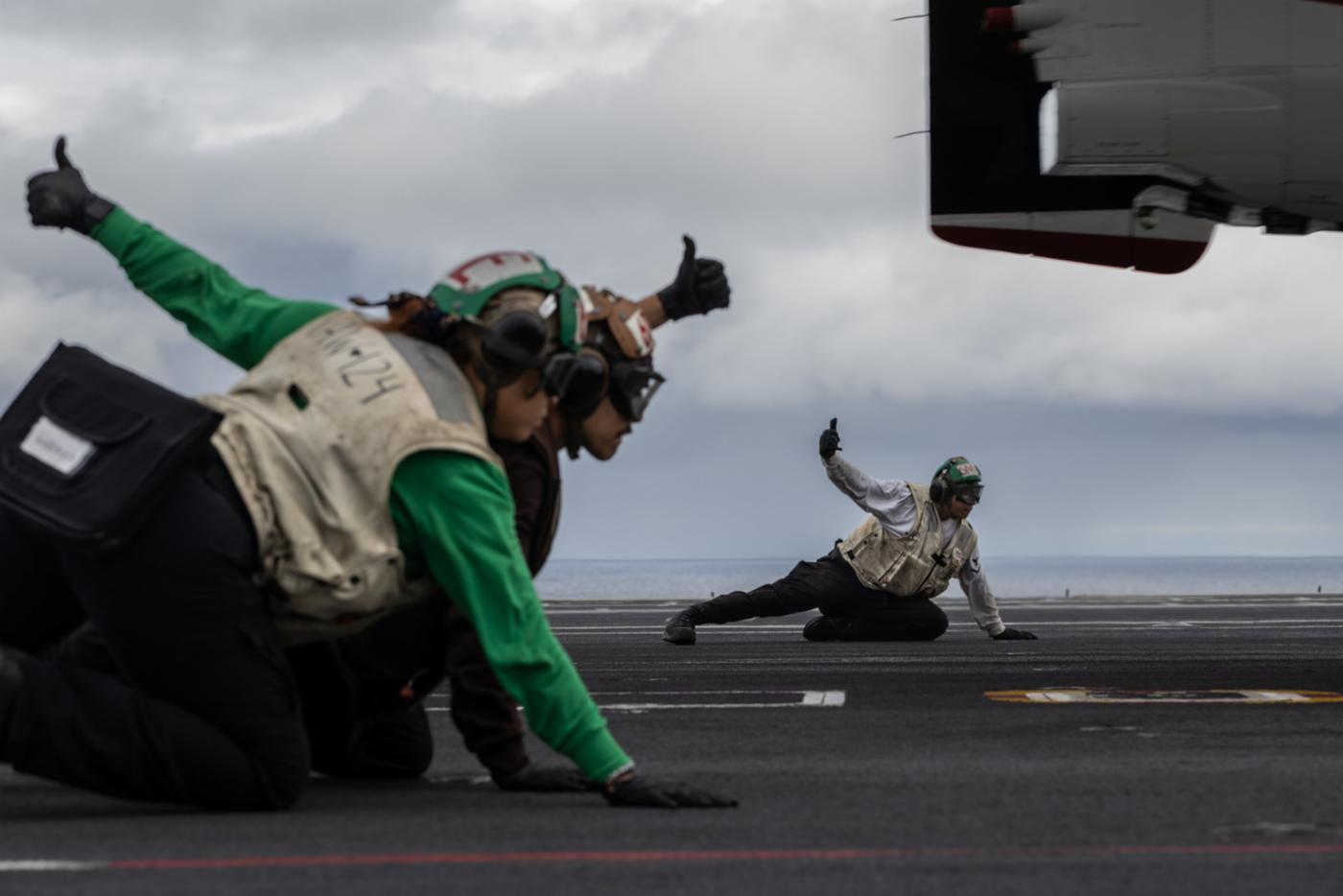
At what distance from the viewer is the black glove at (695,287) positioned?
6195mm

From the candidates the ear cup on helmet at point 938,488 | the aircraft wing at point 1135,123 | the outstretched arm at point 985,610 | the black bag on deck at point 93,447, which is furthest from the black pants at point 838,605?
the black bag on deck at point 93,447

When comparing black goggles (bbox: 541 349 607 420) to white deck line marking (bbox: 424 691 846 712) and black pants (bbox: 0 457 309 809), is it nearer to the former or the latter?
black pants (bbox: 0 457 309 809)

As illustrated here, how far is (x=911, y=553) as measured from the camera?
1376cm

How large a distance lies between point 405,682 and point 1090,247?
21.4 ft

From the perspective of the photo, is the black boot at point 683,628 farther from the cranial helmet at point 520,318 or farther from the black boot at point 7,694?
the black boot at point 7,694

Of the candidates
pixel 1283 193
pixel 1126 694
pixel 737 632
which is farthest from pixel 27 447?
pixel 737 632

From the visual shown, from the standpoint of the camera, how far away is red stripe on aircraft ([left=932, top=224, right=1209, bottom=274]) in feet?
34.6

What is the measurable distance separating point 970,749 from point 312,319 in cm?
295

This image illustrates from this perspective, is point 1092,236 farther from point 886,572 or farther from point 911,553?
point 886,572

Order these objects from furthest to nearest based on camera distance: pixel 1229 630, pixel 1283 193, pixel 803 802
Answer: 1. pixel 1229 630
2. pixel 1283 193
3. pixel 803 802

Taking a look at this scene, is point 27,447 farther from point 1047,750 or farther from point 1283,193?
point 1283,193

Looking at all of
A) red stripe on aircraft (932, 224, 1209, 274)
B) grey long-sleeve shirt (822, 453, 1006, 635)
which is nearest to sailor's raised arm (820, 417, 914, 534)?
grey long-sleeve shirt (822, 453, 1006, 635)

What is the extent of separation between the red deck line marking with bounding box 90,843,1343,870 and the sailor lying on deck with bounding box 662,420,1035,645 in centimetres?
885

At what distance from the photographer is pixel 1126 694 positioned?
8.81 m
